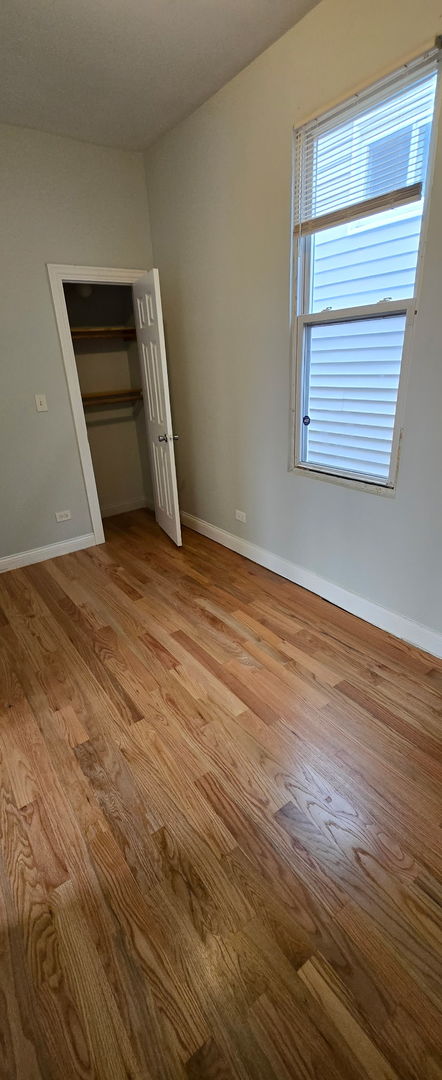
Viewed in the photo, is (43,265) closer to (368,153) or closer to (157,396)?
(157,396)

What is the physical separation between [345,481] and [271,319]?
995 mm

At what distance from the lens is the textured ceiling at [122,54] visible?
5.62 ft

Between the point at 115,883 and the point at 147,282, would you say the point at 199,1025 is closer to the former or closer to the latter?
the point at 115,883

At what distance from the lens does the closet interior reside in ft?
11.8

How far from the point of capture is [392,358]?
1804mm

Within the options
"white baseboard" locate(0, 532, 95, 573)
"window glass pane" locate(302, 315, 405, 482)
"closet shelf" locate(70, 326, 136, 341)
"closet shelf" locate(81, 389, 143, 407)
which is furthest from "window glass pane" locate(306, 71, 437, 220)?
"white baseboard" locate(0, 532, 95, 573)

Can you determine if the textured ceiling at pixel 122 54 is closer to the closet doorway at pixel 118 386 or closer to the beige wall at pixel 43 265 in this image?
the beige wall at pixel 43 265

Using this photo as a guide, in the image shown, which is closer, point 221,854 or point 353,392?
point 221,854

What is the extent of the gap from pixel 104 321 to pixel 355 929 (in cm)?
420

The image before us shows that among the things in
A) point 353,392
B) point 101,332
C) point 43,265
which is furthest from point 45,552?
point 353,392

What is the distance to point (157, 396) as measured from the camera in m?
3.07

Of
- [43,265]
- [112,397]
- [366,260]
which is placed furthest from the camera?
[112,397]

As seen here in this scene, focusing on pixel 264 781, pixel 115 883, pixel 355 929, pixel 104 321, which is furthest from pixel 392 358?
pixel 104 321

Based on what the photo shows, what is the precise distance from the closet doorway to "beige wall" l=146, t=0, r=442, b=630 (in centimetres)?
29
